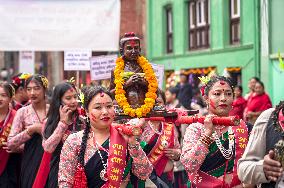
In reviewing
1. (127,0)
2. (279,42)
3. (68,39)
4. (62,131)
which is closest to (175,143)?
(62,131)

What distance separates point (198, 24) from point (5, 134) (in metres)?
15.9

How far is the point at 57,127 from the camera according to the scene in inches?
288

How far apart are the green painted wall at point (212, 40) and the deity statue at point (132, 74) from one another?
11.9m

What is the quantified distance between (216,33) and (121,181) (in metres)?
16.9

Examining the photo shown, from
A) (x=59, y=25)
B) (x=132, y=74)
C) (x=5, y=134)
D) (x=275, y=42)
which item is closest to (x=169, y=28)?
(x=275, y=42)

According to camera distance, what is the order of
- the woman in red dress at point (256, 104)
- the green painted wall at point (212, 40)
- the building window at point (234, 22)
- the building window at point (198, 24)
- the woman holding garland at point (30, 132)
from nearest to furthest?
the woman holding garland at point (30, 132), the woman in red dress at point (256, 104), the green painted wall at point (212, 40), the building window at point (234, 22), the building window at point (198, 24)

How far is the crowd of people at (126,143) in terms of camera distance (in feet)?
14.8

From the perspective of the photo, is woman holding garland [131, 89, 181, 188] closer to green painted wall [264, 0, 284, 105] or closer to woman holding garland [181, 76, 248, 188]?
woman holding garland [181, 76, 248, 188]

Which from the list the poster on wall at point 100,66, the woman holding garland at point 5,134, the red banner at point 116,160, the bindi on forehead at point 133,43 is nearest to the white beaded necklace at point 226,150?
the red banner at point 116,160

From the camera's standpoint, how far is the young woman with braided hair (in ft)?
13.7

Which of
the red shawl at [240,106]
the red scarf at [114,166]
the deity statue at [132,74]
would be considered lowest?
the red scarf at [114,166]

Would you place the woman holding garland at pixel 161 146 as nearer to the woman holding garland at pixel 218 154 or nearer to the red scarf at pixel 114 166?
the woman holding garland at pixel 218 154

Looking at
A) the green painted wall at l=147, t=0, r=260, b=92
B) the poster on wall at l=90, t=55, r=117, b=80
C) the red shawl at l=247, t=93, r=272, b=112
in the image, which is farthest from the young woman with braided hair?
the green painted wall at l=147, t=0, r=260, b=92

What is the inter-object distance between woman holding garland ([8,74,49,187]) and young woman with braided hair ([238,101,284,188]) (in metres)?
4.06
